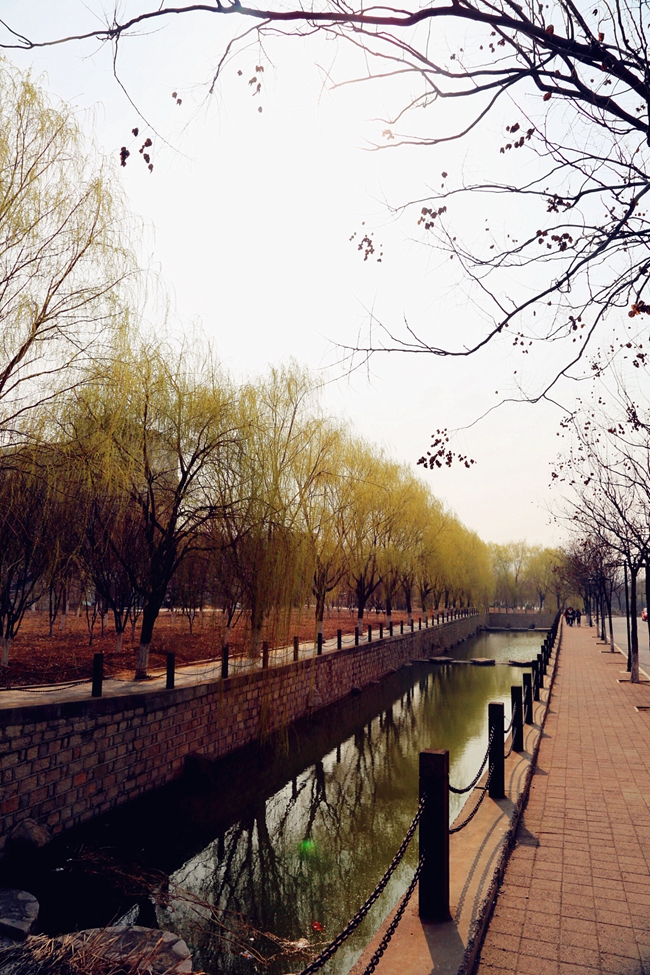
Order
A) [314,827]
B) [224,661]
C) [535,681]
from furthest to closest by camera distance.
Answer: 1. [535,681]
2. [224,661]
3. [314,827]

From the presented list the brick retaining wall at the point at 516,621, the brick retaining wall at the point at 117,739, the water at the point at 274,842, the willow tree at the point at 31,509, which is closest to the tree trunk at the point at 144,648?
the brick retaining wall at the point at 117,739

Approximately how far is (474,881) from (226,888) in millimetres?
4552

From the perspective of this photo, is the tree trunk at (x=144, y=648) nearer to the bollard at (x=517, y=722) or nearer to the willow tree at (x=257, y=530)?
the willow tree at (x=257, y=530)

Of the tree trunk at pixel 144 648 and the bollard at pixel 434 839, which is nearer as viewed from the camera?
the bollard at pixel 434 839

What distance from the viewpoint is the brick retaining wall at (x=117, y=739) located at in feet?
25.6

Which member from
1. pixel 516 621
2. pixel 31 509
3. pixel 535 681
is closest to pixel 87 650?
pixel 31 509

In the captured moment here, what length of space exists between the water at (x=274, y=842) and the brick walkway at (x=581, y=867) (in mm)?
2155

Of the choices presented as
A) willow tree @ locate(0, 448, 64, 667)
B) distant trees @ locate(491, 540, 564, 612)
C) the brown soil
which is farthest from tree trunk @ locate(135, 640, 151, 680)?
distant trees @ locate(491, 540, 564, 612)

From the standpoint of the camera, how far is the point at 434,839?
13.2ft

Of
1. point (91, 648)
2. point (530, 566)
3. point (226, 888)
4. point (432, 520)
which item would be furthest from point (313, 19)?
point (530, 566)

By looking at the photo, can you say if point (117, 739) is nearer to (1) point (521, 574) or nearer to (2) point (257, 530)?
(2) point (257, 530)

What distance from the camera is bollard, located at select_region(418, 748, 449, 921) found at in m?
3.92

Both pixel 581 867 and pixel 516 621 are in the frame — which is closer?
pixel 581 867

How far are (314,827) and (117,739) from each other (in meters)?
3.33
